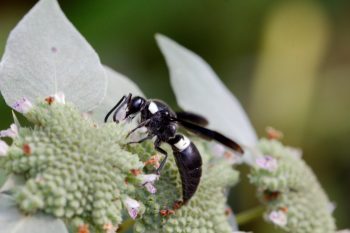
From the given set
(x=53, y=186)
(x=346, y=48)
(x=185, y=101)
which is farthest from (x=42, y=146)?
(x=346, y=48)

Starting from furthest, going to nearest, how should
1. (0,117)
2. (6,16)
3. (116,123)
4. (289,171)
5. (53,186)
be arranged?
(6,16), (0,117), (289,171), (116,123), (53,186)

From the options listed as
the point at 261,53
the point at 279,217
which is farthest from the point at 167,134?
the point at 261,53

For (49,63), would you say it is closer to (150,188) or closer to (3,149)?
(3,149)

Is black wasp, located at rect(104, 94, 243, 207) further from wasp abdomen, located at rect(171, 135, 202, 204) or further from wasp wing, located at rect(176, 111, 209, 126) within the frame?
wasp wing, located at rect(176, 111, 209, 126)

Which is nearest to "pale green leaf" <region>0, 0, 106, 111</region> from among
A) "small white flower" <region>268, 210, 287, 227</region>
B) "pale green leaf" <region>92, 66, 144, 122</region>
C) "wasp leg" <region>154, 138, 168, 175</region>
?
"pale green leaf" <region>92, 66, 144, 122</region>

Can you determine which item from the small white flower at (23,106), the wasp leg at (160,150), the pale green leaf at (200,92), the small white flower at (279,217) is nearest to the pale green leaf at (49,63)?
the small white flower at (23,106)

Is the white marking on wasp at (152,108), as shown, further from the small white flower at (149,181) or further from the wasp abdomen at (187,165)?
the small white flower at (149,181)

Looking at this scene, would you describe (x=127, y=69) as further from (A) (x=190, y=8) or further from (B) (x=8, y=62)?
(B) (x=8, y=62)
